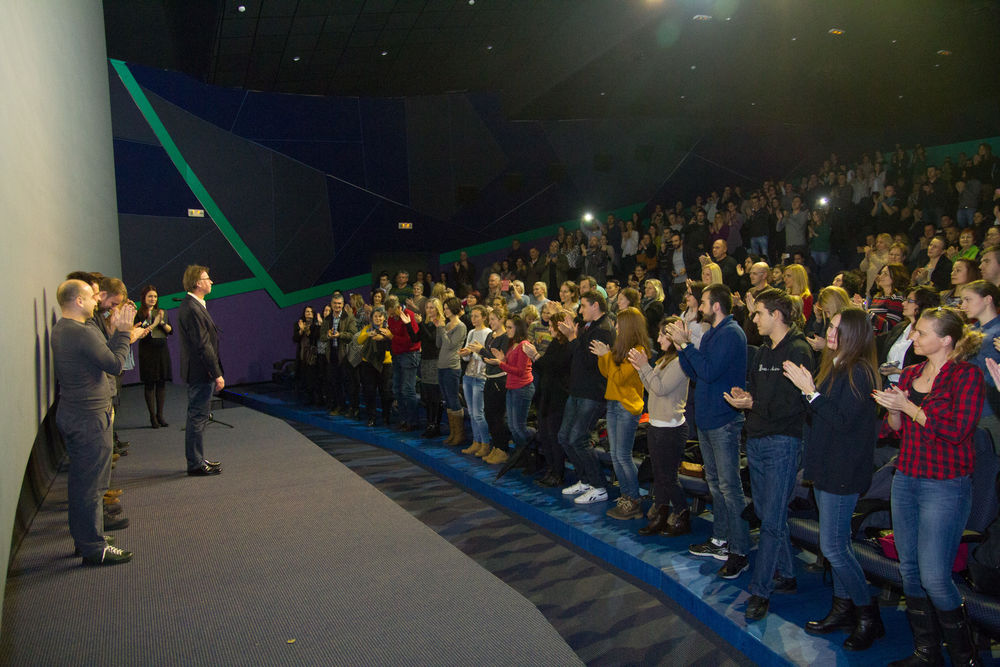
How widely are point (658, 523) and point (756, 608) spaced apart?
109 cm

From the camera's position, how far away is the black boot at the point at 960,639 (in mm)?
2459

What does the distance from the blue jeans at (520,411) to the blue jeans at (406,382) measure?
1887mm

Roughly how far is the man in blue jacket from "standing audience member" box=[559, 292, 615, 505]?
1.05 meters

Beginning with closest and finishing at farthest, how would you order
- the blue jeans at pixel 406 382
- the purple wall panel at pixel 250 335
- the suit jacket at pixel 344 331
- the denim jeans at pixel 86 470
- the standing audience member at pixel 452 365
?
1. the denim jeans at pixel 86 470
2. the standing audience member at pixel 452 365
3. the blue jeans at pixel 406 382
4. the suit jacket at pixel 344 331
5. the purple wall panel at pixel 250 335

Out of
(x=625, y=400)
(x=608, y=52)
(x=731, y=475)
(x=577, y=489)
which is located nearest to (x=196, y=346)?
(x=577, y=489)

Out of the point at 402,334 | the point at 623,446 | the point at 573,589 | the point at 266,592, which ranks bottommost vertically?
the point at 573,589

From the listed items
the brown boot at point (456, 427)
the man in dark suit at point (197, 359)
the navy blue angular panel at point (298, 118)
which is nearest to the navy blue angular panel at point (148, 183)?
the navy blue angular panel at point (298, 118)

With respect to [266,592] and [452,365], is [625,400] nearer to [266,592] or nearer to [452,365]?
[266,592]

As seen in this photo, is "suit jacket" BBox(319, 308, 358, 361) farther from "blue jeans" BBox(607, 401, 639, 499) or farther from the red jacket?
"blue jeans" BBox(607, 401, 639, 499)

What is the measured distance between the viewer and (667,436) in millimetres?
3918

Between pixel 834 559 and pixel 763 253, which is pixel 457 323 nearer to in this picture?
pixel 834 559

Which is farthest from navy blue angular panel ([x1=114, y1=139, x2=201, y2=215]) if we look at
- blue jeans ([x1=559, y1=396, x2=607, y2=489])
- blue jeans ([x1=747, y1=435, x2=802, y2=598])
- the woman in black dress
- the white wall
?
blue jeans ([x1=747, y1=435, x2=802, y2=598])

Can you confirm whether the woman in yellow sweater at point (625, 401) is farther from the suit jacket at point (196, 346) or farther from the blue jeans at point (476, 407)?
the suit jacket at point (196, 346)

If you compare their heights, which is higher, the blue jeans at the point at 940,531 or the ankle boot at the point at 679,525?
the blue jeans at the point at 940,531
